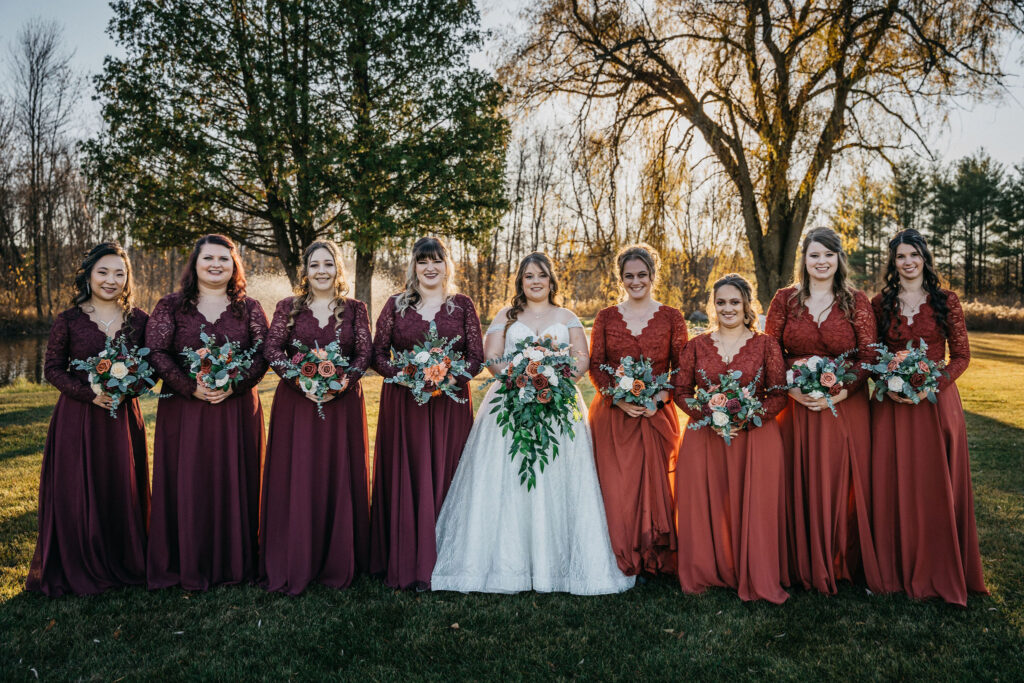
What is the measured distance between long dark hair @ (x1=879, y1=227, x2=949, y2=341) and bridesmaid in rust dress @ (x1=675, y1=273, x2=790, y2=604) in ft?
2.96

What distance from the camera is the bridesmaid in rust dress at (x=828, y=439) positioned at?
4.46 meters

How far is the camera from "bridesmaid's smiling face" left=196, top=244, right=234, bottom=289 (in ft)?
15.2

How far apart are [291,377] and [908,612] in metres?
4.76

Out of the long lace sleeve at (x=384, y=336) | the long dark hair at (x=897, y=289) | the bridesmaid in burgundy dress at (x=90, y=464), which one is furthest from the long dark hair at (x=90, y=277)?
the long dark hair at (x=897, y=289)

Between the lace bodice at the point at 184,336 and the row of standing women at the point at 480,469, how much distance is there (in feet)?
0.06

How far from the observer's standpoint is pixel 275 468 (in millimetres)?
4637

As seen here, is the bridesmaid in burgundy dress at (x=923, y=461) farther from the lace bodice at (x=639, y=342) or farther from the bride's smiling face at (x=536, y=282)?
→ the bride's smiling face at (x=536, y=282)

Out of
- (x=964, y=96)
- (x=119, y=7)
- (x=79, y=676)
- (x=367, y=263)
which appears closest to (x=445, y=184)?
(x=367, y=263)

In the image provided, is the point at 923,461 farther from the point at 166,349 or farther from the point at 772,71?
the point at 772,71

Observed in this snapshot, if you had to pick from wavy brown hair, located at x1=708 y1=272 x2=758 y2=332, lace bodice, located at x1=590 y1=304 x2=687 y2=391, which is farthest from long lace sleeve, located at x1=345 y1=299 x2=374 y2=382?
wavy brown hair, located at x1=708 y1=272 x2=758 y2=332

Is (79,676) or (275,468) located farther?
(275,468)

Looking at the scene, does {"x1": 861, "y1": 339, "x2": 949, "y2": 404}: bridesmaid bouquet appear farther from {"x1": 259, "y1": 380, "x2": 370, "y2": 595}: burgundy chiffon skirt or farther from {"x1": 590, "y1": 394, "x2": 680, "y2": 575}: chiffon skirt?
{"x1": 259, "y1": 380, "x2": 370, "y2": 595}: burgundy chiffon skirt

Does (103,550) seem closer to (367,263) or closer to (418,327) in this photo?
(418,327)

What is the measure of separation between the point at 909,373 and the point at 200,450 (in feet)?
17.4
